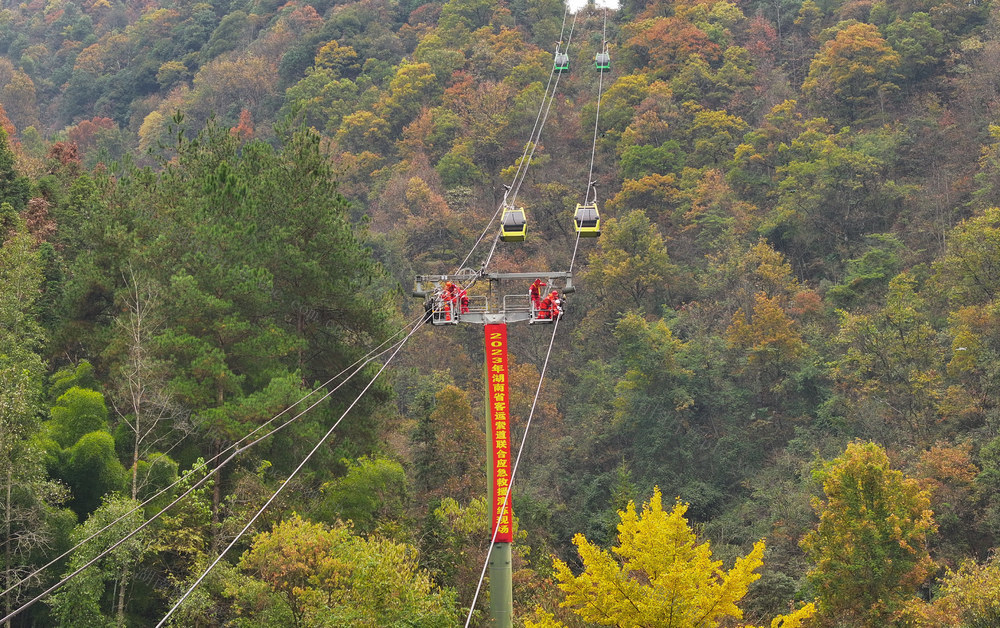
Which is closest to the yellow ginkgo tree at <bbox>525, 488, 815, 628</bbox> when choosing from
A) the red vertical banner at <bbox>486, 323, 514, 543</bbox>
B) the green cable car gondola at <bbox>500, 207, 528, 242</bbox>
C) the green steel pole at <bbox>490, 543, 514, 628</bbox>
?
the green steel pole at <bbox>490, 543, 514, 628</bbox>

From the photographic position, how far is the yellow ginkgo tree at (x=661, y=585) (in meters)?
16.7

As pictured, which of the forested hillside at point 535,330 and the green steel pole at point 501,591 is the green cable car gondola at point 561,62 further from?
the green steel pole at point 501,591

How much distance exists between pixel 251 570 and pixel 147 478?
299cm

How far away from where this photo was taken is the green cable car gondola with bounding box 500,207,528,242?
23484 mm

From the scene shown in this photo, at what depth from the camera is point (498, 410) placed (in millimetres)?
19297

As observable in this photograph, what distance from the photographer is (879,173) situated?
48.2 meters

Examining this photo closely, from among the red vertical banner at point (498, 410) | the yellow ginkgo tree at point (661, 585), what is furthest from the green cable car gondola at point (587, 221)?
the yellow ginkgo tree at point (661, 585)

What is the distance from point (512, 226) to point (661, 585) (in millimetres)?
9983

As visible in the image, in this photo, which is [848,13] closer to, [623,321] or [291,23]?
[623,321]

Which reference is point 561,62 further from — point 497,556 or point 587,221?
point 497,556

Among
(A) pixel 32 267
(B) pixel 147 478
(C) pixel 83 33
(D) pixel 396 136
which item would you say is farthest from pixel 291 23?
(B) pixel 147 478

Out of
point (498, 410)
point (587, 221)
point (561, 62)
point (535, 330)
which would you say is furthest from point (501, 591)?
point (561, 62)

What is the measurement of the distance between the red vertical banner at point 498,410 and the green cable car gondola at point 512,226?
4639 mm

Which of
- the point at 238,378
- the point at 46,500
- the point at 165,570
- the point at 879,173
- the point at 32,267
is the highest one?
the point at 879,173
